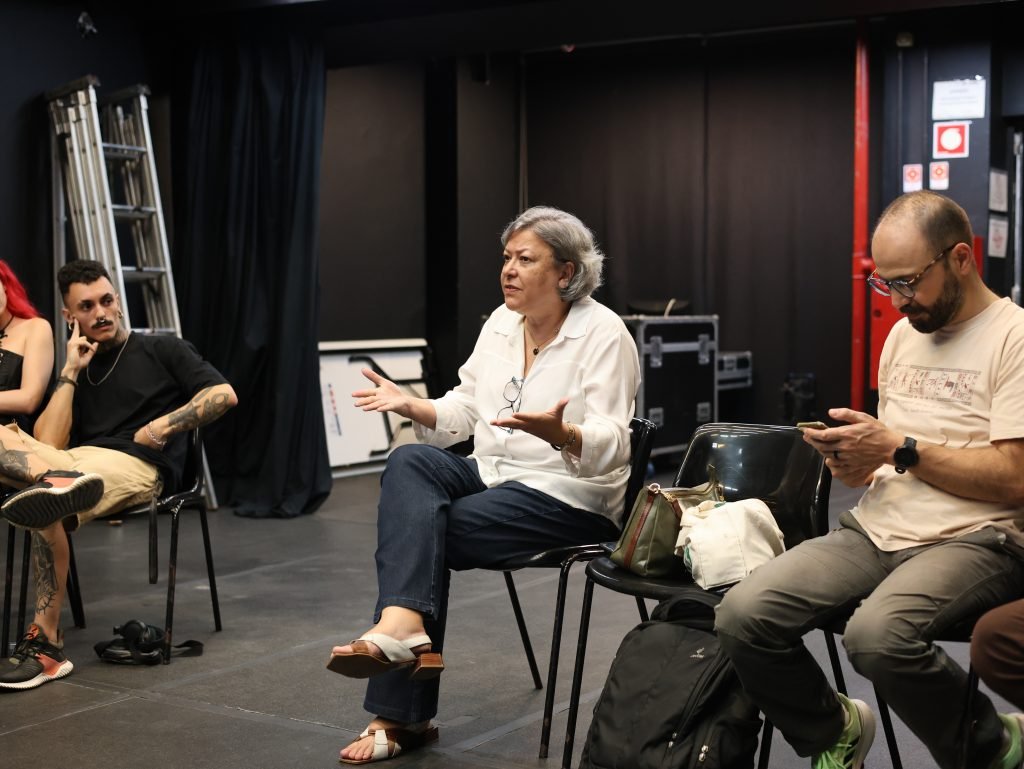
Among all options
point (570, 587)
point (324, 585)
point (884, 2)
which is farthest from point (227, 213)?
point (884, 2)

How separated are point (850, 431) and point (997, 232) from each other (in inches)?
228

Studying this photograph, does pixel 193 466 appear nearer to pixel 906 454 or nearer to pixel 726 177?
pixel 906 454

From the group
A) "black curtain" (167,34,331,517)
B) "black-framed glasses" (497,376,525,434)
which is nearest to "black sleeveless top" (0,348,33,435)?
"black-framed glasses" (497,376,525,434)

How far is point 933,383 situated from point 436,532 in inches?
38.9

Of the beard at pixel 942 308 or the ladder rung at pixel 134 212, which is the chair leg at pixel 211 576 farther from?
the ladder rung at pixel 134 212

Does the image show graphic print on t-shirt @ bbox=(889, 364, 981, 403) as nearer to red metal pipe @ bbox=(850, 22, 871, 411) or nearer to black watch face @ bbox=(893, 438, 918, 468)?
black watch face @ bbox=(893, 438, 918, 468)

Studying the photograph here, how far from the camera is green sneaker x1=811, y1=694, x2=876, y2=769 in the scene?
2.05 metres

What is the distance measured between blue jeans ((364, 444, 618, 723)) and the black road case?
14.6 ft

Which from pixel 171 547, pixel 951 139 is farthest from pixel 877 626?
pixel 951 139

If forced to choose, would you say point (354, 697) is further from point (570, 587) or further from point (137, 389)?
point (570, 587)

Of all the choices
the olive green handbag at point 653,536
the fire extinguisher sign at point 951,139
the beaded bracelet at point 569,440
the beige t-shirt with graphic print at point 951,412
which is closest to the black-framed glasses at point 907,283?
the beige t-shirt with graphic print at point 951,412

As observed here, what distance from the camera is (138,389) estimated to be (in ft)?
11.4

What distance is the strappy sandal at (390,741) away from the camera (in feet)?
8.19

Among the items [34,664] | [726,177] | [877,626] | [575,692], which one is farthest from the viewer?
[726,177]
